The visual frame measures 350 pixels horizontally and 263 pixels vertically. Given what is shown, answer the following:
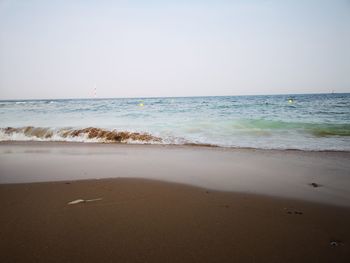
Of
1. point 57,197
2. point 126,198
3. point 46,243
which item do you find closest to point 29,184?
point 57,197

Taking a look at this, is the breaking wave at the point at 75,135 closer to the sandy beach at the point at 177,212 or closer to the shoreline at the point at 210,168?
the shoreline at the point at 210,168

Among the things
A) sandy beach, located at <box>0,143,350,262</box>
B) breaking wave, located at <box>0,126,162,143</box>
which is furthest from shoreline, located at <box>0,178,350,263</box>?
breaking wave, located at <box>0,126,162,143</box>

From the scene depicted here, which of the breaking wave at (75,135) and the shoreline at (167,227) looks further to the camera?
the breaking wave at (75,135)

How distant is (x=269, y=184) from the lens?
4691mm

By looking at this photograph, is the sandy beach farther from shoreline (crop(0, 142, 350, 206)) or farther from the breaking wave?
the breaking wave

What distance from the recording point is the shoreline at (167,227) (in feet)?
7.95

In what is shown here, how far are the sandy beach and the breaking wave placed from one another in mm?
4807

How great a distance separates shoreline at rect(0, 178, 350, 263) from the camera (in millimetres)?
2424

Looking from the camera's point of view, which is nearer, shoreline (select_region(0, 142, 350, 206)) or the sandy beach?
the sandy beach

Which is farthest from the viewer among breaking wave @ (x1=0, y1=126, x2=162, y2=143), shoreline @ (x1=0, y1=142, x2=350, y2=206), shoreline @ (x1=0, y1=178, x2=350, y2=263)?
breaking wave @ (x1=0, y1=126, x2=162, y2=143)

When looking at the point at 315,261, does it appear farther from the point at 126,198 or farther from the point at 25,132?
the point at 25,132

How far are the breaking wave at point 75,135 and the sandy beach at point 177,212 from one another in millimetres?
4807

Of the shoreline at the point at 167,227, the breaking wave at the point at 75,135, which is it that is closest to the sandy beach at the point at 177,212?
the shoreline at the point at 167,227

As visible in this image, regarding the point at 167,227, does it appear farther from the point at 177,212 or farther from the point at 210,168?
the point at 210,168
